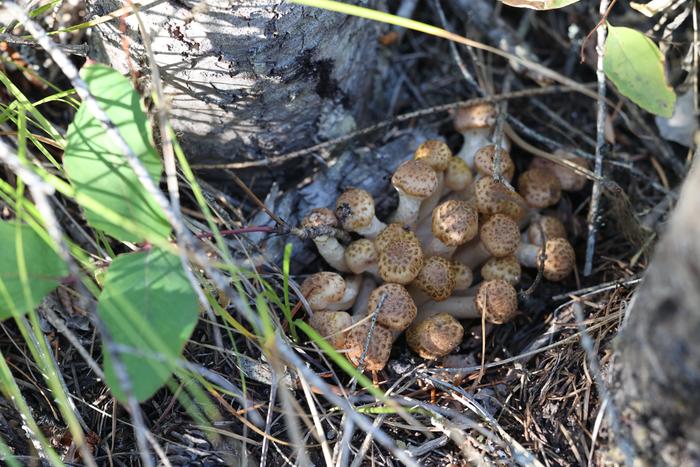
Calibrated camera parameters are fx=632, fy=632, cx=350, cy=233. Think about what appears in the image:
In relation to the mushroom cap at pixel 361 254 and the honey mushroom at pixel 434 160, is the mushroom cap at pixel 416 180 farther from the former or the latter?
the mushroom cap at pixel 361 254

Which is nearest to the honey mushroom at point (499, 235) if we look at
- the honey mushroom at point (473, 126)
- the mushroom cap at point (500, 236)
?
the mushroom cap at point (500, 236)

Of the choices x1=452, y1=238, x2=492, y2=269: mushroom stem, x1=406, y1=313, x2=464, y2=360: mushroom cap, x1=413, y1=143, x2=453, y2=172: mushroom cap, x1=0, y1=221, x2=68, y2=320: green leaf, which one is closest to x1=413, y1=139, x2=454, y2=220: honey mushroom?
x1=413, y1=143, x2=453, y2=172: mushroom cap

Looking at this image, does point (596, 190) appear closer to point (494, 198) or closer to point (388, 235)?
point (494, 198)

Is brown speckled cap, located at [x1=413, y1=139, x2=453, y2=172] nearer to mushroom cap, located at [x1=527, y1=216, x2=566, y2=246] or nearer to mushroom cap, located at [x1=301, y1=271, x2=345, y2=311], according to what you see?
mushroom cap, located at [x1=527, y1=216, x2=566, y2=246]

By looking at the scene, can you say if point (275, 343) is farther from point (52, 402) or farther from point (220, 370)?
point (52, 402)

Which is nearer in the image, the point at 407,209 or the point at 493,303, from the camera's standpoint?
the point at 493,303

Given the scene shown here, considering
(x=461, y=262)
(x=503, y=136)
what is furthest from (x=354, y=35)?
(x=461, y=262)

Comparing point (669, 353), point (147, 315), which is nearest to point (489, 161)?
point (669, 353)
